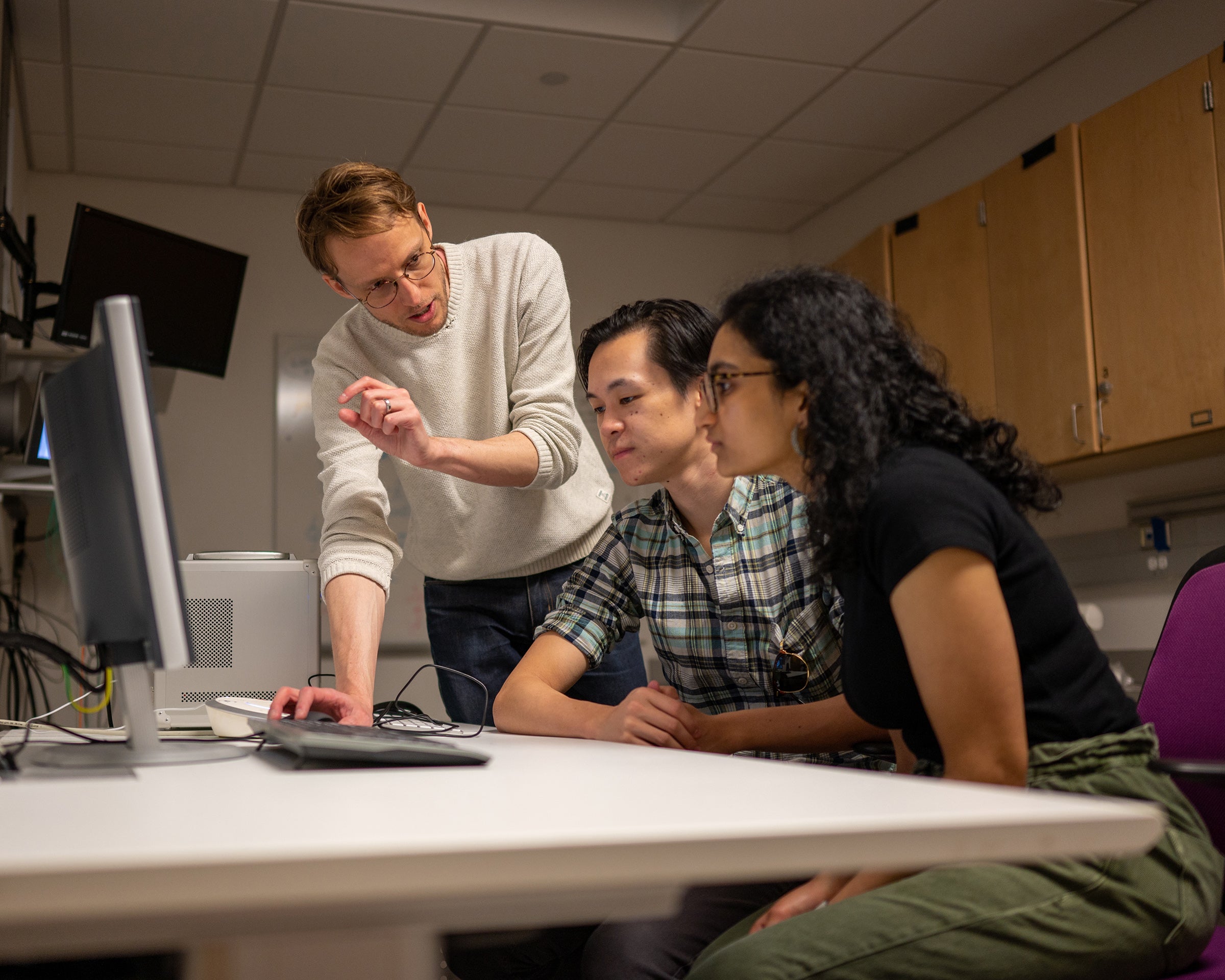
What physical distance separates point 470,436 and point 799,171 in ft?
9.53

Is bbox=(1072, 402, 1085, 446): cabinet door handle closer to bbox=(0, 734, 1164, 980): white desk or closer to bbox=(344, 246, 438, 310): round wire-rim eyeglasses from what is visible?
bbox=(344, 246, 438, 310): round wire-rim eyeglasses

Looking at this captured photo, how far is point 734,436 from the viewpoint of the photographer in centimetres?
114

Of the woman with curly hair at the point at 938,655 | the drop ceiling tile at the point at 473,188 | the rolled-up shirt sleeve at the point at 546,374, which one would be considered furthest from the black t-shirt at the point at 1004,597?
the drop ceiling tile at the point at 473,188

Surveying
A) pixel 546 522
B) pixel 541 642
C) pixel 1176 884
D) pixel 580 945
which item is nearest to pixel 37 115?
pixel 546 522

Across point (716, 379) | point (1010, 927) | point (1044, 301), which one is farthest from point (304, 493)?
point (1010, 927)

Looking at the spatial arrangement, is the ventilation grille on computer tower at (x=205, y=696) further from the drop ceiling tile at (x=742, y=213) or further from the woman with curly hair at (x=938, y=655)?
the drop ceiling tile at (x=742, y=213)

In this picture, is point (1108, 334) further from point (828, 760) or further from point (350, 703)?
point (350, 703)

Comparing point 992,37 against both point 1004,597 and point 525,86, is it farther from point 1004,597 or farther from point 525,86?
point 1004,597

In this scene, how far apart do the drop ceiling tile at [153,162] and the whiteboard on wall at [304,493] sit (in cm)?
66

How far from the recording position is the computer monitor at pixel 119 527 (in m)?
0.84

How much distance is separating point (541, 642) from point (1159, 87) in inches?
90.7

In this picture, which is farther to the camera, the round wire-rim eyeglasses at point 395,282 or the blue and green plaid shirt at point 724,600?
the round wire-rim eyeglasses at point 395,282

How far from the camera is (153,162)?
13.5 ft

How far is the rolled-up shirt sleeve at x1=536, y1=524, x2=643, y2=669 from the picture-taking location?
157 centimetres
